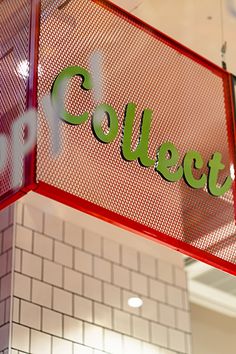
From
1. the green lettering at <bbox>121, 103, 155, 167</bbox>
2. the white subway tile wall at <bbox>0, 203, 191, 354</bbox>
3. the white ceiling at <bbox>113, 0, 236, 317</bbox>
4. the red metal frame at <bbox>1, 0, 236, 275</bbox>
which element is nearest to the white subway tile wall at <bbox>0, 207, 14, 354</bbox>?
the white subway tile wall at <bbox>0, 203, 191, 354</bbox>

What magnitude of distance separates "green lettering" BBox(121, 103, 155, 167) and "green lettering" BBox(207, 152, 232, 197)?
278mm

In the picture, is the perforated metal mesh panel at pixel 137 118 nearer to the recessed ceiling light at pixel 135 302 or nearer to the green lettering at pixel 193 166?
the green lettering at pixel 193 166

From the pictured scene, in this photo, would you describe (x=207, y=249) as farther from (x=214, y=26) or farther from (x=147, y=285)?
(x=147, y=285)

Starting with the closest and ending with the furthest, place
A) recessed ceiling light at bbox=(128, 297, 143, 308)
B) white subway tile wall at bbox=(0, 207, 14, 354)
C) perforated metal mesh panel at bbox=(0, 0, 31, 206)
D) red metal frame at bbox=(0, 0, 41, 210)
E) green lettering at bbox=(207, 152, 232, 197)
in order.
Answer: red metal frame at bbox=(0, 0, 41, 210)
perforated metal mesh panel at bbox=(0, 0, 31, 206)
green lettering at bbox=(207, 152, 232, 197)
white subway tile wall at bbox=(0, 207, 14, 354)
recessed ceiling light at bbox=(128, 297, 143, 308)

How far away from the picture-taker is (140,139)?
2443mm

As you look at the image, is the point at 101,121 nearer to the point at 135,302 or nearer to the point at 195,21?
the point at 195,21

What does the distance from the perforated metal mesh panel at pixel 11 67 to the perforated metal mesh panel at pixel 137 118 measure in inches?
2.2

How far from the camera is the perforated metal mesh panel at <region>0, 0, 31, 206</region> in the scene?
7.13 feet

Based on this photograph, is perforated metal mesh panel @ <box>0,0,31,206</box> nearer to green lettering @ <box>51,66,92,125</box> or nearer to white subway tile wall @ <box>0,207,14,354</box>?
Result: green lettering @ <box>51,66,92,125</box>

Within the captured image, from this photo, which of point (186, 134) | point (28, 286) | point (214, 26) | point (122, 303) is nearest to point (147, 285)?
point (122, 303)

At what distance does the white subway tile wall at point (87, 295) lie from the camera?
4137 mm

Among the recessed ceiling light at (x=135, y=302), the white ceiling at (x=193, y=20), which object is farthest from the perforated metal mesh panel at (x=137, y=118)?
the recessed ceiling light at (x=135, y=302)

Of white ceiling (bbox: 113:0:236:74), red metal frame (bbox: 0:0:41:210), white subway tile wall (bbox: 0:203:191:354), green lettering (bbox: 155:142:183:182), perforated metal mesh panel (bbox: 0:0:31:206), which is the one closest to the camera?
red metal frame (bbox: 0:0:41:210)

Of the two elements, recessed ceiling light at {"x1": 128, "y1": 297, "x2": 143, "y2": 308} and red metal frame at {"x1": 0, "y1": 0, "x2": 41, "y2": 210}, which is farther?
recessed ceiling light at {"x1": 128, "y1": 297, "x2": 143, "y2": 308}
